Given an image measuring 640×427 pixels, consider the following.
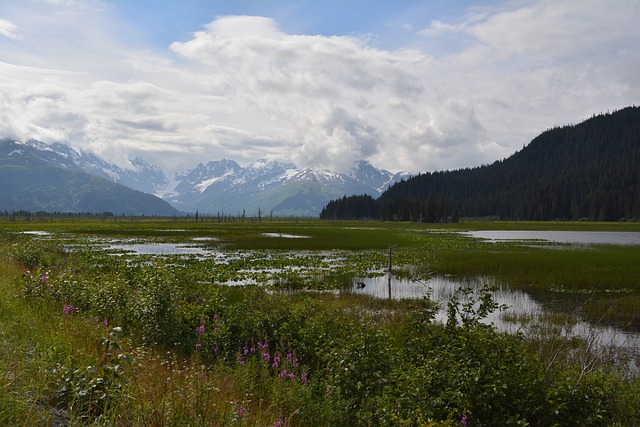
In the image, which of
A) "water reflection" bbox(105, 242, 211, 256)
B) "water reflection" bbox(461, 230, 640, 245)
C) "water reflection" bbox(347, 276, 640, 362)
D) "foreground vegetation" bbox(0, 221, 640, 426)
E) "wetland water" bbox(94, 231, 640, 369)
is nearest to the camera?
"foreground vegetation" bbox(0, 221, 640, 426)

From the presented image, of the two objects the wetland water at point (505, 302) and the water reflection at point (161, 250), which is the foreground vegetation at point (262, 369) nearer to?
the wetland water at point (505, 302)

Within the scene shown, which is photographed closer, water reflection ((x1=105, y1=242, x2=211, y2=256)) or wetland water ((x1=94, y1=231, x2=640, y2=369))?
wetland water ((x1=94, y1=231, x2=640, y2=369))

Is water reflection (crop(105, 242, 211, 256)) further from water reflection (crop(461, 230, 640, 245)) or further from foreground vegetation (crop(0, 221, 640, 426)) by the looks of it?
water reflection (crop(461, 230, 640, 245))

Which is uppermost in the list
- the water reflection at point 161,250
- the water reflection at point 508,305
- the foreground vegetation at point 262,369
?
the foreground vegetation at point 262,369

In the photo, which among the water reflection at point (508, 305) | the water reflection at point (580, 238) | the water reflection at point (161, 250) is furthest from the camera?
the water reflection at point (580, 238)

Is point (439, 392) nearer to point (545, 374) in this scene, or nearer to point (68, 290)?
point (545, 374)

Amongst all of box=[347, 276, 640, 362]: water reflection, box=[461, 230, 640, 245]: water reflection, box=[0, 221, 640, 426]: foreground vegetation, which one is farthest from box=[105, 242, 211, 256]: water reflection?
box=[461, 230, 640, 245]: water reflection

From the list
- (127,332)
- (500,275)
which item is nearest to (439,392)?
(127,332)

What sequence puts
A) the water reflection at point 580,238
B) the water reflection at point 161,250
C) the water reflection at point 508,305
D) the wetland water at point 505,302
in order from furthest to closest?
the water reflection at point 580,238 → the water reflection at point 161,250 → the wetland water at point 505,302 → the water reflection at point 508,305

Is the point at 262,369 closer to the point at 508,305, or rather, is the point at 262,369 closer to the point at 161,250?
the point at 508,305

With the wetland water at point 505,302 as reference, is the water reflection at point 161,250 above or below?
above

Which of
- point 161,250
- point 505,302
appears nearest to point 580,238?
point 505,302

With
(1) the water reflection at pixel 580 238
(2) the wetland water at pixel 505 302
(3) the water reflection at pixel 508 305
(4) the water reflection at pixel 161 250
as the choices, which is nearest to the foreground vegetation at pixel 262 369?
(3) the water reflection at pixel 508 305

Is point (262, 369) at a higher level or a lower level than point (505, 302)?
higher
